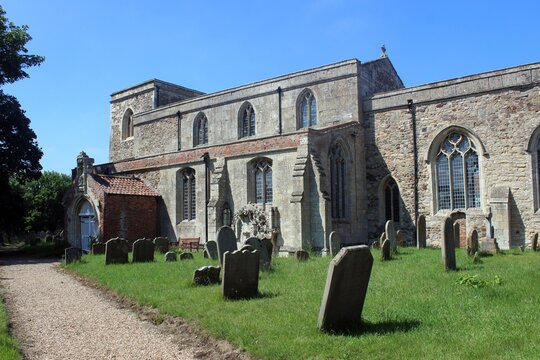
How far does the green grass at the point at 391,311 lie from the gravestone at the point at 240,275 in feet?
0.91

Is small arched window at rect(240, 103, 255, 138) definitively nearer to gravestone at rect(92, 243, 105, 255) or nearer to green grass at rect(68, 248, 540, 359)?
gravestone at rect(92, 243, 105, 255)

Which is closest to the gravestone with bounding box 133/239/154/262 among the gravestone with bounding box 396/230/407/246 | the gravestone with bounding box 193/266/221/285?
the gravestone with bounding box 193/266/221/285

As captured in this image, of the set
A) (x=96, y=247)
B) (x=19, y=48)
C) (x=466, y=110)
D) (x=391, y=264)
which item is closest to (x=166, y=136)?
(x=19, y=48)

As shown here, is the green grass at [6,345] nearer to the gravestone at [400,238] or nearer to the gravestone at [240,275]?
the gravestone at [240,275]

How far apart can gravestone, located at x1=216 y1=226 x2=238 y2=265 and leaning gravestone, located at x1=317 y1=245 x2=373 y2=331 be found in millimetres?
5977

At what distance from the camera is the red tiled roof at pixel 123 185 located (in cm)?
2532

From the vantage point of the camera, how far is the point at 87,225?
26344mm

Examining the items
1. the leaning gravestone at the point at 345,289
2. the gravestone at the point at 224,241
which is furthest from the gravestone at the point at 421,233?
the leaning gravestone at the point at 345,289

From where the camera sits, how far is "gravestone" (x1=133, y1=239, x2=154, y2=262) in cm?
1784

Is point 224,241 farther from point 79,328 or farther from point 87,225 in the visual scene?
point 87,225

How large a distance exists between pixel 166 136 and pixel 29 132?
820 centimetres

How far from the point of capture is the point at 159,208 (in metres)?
27.3

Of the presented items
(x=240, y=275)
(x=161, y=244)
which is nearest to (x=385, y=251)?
(x=240, y=275)

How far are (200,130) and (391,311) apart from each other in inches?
973
